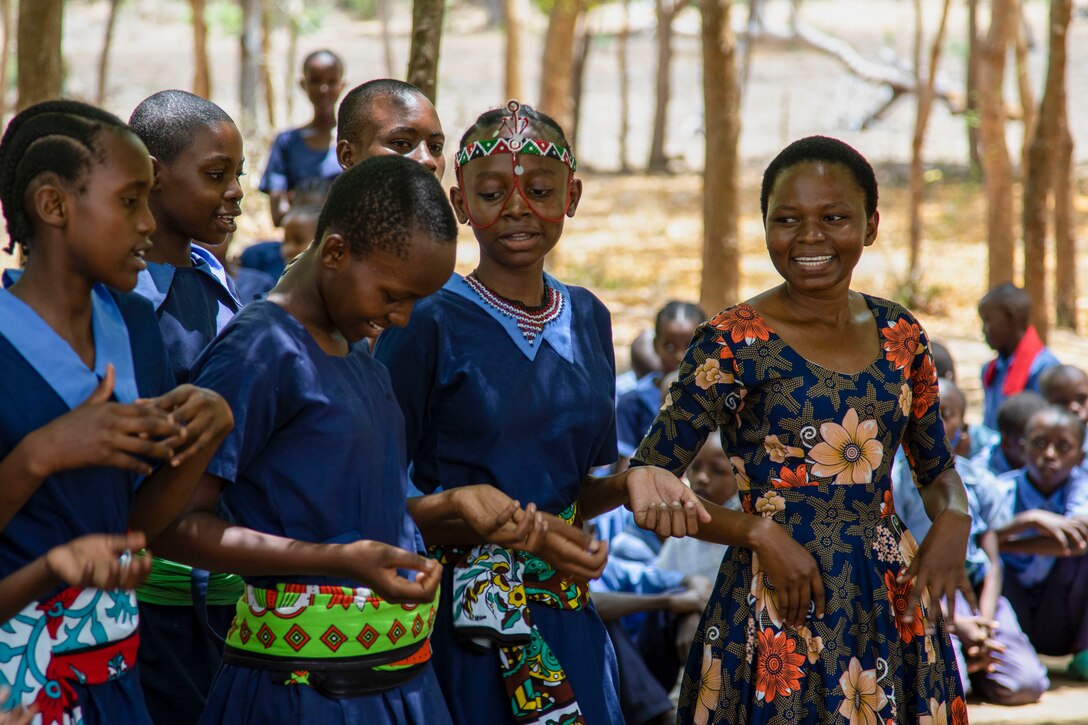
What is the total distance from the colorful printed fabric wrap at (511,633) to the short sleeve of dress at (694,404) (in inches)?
16.5

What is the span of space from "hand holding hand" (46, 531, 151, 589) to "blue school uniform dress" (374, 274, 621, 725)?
0.80m

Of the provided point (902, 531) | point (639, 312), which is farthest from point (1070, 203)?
point (902, 531)

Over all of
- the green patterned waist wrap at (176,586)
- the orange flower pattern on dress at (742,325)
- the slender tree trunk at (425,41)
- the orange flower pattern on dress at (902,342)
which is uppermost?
the slender tree trunk at (425,41)

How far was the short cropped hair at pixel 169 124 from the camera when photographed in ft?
9.47

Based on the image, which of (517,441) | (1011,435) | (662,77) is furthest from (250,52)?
(517,441)

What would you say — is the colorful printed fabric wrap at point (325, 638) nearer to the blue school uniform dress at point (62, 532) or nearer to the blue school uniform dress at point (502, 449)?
the blue school uniform dress at point (62, 532)

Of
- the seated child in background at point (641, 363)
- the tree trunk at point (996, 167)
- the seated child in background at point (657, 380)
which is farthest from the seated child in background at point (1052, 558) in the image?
the tree trunk at point (996, 167)

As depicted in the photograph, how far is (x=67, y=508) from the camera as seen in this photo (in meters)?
2.02

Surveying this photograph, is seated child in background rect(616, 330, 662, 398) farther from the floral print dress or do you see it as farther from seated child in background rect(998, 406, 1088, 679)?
the floral print dress

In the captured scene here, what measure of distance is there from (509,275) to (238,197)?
0.72 metres

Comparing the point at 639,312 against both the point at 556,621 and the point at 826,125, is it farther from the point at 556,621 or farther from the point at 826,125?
the point at 826,125

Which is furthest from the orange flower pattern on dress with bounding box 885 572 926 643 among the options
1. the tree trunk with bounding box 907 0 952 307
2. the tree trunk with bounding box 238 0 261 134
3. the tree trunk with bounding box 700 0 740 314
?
the tree trunk with bounding box 238 0 261 134

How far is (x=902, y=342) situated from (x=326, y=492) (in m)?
1.42

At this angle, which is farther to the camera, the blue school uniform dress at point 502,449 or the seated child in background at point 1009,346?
the seated child in background at point 1009,346
